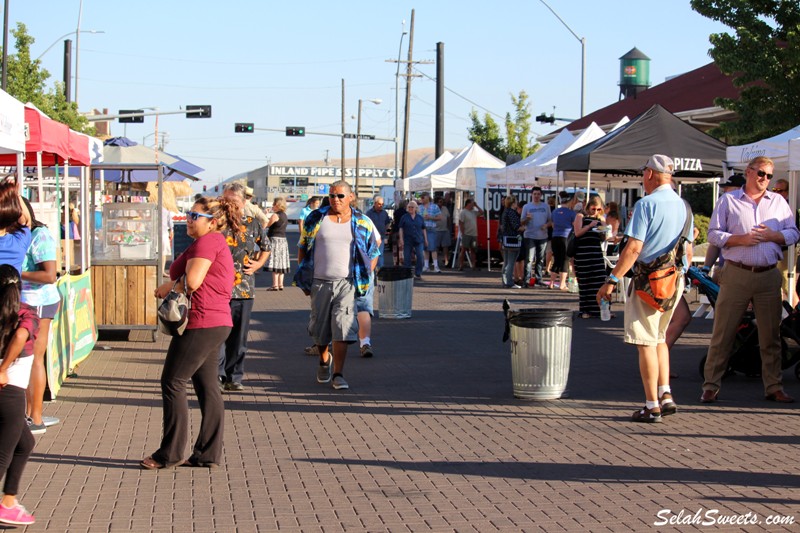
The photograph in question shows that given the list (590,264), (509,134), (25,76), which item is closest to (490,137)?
(509,134)

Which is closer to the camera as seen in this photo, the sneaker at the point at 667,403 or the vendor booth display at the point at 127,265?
the sneaker at the point at 667,403

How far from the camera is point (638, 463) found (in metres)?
6.95

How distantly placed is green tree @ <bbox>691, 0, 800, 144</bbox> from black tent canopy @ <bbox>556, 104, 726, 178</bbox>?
8.63ft

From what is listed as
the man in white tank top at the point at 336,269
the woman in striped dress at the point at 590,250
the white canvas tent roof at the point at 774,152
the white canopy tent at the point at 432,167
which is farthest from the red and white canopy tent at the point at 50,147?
the white canopy tent at the point at 432,167

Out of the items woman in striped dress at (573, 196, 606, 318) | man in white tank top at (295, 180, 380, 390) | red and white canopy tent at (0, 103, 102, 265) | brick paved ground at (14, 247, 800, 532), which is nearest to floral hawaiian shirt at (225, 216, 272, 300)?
man in white tank top at (295, 180, 380, 390)

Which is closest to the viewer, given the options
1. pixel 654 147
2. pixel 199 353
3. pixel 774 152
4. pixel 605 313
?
pixel 199 353

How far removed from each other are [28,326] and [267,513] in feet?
5.21

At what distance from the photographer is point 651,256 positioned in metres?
8.15

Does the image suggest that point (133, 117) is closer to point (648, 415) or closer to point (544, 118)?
point (544, 118)

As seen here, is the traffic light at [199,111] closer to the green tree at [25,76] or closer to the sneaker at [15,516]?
the green tree at [25,76]

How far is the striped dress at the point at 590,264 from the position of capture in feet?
51.1

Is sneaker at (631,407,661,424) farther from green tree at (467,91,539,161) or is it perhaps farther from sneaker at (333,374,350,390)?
green tree at (467,91,539,161)

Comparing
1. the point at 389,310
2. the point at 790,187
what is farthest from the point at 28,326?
the point at 389,310

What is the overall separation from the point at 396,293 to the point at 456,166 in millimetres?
15442
